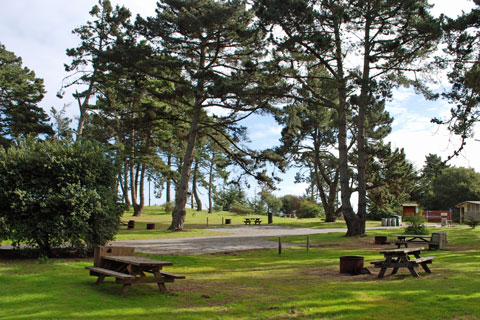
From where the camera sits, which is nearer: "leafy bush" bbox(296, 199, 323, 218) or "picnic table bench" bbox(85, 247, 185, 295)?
"picnic table bench" bbox(85, 247, 185, 295)

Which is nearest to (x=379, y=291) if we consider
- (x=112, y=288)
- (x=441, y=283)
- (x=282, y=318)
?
(x=441, y=283)

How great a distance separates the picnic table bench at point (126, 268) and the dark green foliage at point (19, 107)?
94.1 ft

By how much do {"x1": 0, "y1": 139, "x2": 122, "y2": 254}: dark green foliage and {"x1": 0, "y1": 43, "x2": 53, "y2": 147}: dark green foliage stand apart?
23.5m

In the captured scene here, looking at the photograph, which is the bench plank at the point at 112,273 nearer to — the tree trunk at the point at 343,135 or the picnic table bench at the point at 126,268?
the picnic table bench at the point at 126,268

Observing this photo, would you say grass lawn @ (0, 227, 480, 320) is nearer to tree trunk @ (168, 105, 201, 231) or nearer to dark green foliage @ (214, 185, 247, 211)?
tree trunk @ (168, 105, 201, 231)

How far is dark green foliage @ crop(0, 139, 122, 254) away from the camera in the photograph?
39.7 feet

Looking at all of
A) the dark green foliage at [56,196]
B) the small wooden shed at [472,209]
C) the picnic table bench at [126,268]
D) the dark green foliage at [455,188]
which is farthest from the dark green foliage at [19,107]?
the dark green foliage at [455,188]

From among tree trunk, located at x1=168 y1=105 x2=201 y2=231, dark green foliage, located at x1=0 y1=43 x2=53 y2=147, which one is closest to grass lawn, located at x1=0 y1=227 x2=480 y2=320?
tree trunk, located at x1=168 y1=105 x2=201 y2=231

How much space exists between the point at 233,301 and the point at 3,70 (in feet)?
123

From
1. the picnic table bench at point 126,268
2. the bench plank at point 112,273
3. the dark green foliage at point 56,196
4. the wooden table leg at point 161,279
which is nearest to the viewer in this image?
the bench plank at point 112,273

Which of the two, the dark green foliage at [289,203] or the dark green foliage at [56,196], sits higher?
the dark green foliage at [56,196]

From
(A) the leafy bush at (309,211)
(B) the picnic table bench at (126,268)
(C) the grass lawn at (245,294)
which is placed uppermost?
(B) the picnic table bench at (126,268)

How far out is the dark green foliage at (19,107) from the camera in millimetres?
34312

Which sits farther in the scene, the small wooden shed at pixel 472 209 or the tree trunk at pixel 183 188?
the small wooden shed at pixel 472 209
